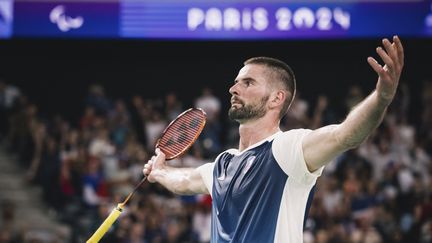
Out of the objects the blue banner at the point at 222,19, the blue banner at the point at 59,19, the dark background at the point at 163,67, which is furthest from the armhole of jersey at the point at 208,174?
the dark background at the point at 163,67

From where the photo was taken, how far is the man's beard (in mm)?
4344

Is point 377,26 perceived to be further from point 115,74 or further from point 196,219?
point 115,74

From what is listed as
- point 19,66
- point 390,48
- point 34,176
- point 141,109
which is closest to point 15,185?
point 34,176

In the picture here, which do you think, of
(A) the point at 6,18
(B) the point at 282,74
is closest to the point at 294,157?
(B) the point at 282,74

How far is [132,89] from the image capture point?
1644cm

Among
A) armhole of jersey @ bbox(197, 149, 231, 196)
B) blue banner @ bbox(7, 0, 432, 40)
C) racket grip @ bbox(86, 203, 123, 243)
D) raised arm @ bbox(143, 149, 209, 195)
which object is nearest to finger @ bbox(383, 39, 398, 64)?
armhole of jersey @ bbox(197, 149, 231, 196)

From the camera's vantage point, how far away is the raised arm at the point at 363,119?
3531 millimetres

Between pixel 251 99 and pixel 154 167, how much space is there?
111 cm

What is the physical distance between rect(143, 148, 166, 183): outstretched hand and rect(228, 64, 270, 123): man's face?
987 mm

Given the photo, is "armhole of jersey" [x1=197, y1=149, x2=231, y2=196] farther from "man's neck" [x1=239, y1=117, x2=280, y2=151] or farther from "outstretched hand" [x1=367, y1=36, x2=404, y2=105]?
"outstretched hand" [x1=367, y1=36, x2=404, y2=105]

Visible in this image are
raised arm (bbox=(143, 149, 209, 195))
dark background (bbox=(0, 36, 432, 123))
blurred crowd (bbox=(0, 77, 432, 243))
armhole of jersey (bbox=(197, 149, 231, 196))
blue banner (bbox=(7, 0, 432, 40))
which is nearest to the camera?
armhole of jersey (bbox=(197, 149, 231, 196))

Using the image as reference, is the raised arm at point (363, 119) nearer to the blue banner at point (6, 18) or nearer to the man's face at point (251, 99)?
the man's face at point (251, 99)

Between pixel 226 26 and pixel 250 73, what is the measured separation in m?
6.56

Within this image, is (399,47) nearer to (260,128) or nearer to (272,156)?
(272,156)
